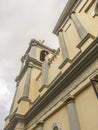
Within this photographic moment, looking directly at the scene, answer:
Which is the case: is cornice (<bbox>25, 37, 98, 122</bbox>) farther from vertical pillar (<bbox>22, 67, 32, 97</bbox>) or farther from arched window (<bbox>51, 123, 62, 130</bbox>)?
vertical pillar (<bbox>22, 67, 32, 97</bbox>)

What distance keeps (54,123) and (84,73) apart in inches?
105

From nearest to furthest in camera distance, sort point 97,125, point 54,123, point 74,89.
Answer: point 97,125, point 74,89, point 54,123

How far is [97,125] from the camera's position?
560 cm

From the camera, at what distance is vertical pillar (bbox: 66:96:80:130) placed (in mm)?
6410

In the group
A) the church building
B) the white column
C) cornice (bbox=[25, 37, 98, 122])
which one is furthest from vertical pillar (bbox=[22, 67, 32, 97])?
cornice (bbox=[25, 37, 98, 122])

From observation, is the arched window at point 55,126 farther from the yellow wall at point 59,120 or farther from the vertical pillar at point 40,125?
the vertical pillar at point 40,125

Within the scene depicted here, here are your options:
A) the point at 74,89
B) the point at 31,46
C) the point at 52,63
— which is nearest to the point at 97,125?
the point at 74,89

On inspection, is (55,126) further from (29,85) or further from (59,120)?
(29,85)

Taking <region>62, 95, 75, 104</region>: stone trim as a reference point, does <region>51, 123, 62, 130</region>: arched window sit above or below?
below

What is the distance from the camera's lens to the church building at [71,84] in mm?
6547

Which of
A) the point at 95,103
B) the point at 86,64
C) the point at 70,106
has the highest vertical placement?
the point at 86,64

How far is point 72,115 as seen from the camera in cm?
679

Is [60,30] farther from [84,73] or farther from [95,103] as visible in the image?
[95,103]

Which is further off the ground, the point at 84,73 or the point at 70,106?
the point at 84,73
